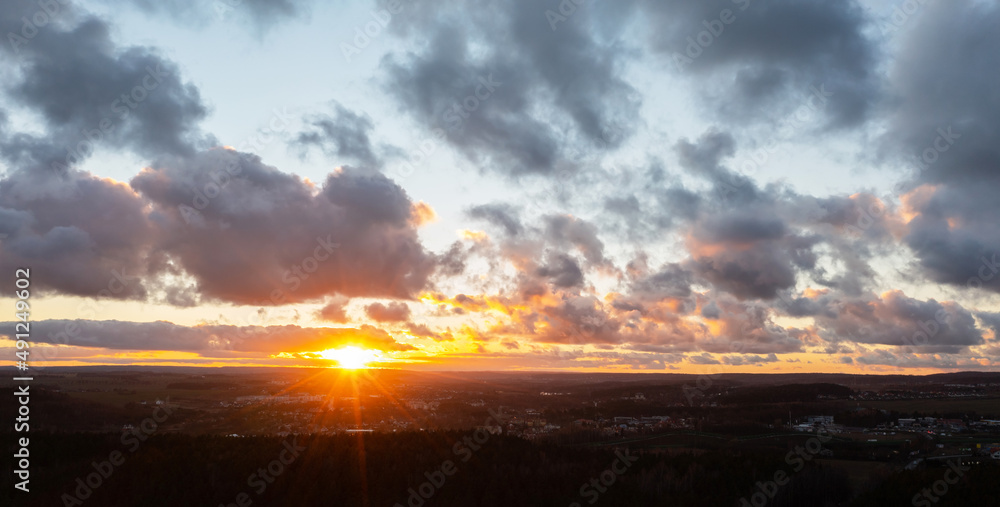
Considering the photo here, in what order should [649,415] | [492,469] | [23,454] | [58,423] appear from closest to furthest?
[23,454], [492,469], [58,423], [649,415]

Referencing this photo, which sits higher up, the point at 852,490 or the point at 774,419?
the point at 852,490

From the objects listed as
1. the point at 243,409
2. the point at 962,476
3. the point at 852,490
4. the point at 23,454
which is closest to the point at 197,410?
the point at 243,409

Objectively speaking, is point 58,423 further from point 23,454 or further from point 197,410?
point 23,454

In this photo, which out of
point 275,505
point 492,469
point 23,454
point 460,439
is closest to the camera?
point 275,505

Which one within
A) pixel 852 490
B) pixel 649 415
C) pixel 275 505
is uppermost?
pixel 275 505

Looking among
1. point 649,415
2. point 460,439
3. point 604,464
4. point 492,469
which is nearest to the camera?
point 492,469

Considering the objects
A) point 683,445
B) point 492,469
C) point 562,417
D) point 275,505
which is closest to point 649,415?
point 562,417

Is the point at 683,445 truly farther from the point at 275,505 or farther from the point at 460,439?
the point at 275,505

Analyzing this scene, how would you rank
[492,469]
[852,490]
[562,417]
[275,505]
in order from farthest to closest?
[562,417] → [852,490] → [492,469] → [275,505]

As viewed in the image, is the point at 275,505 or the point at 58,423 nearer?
the point at 275,505
